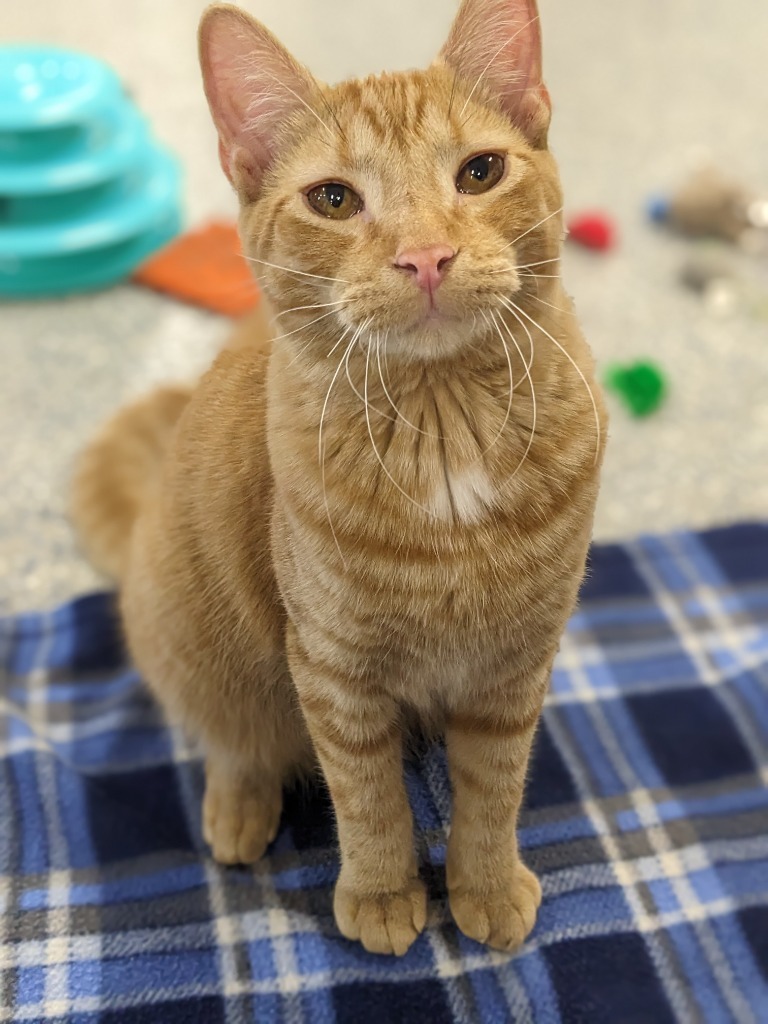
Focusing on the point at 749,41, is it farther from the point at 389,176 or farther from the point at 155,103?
the point at 389,176

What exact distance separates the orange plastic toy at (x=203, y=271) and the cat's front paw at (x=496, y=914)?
1.27 meters

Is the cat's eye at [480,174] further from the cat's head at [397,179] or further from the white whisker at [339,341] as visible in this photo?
the white whisker at [339,341]

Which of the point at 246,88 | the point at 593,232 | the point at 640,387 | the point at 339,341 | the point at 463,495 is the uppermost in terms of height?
the point at 246,88

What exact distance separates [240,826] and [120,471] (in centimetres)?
54

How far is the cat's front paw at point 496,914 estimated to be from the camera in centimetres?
87

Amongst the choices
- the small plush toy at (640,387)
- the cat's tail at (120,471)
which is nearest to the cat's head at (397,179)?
the cat's tail at (120,471)

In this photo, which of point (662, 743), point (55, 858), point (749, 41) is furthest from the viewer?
point (749, 41)

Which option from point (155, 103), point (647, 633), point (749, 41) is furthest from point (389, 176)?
point (749, 41)

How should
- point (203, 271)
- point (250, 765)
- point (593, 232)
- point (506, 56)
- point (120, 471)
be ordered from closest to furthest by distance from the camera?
point (506, 56), point (250, 765), point (120, 471), point (203, 271), point (593, 232)

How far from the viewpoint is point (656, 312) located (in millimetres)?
1949

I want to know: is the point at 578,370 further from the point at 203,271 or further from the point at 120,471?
the point at 203,271

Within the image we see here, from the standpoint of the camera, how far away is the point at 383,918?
0.86 meters

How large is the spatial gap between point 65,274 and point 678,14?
90.9 inches

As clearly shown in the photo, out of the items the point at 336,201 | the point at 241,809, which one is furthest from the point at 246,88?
the point at 241,809
